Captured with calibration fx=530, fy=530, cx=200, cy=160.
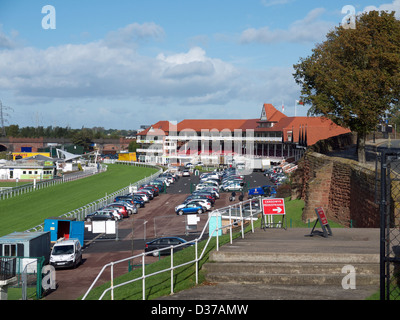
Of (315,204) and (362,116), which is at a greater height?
(362,116)

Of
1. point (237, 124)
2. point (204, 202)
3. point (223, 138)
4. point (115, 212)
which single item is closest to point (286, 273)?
point (115, 212)

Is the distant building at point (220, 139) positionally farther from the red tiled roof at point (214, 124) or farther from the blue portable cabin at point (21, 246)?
the blue portable cabin at point (21, 246)

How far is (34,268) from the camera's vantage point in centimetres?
2050

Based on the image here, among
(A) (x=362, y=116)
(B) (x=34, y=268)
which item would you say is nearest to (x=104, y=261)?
(B) (x=34, y=268)

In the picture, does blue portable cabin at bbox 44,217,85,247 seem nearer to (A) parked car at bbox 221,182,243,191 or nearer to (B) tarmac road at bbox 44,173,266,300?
(B) tarmac road at bbox 44,173,266,300

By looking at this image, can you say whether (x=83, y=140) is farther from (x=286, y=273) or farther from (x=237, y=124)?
(x=286, y=273)

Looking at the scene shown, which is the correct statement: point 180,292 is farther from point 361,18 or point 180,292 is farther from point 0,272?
point 361,18

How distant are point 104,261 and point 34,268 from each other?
21.4 feet

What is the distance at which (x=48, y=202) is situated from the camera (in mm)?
54844

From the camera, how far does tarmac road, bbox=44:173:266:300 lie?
70.8 feet

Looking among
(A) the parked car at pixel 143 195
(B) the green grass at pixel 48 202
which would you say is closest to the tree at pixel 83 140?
(B) the green grass at pixel 48 202

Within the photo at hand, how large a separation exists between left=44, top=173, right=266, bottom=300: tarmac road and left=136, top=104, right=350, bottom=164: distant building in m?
51.8

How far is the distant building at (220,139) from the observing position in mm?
110250
